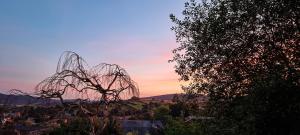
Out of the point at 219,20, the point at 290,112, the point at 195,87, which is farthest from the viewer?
the point at 195,87

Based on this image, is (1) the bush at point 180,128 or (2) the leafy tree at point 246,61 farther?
(1) the bush at point 180,128

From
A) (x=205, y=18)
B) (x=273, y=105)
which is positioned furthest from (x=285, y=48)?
(x=205, y=18)

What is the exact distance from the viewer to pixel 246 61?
2244 cm

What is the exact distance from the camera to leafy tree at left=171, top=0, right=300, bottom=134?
20.6m

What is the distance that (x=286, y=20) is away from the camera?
69.7ft

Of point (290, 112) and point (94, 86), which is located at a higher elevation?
point (94, 86)

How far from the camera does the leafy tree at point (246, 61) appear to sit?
20594 millimetres

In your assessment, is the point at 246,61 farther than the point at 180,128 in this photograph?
No

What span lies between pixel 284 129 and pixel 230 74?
3.82 meters

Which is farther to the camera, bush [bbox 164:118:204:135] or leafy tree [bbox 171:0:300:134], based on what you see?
bush [bbox 164:118:204:135]

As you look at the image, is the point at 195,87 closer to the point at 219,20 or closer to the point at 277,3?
the point at 219,20

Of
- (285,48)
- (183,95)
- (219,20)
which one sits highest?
(219,20)

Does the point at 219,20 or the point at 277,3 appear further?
the point at 219,20

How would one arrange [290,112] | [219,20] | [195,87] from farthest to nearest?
[195,87], [219,20], [290,112]
